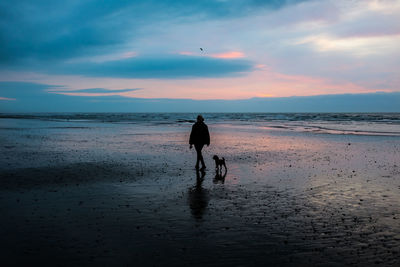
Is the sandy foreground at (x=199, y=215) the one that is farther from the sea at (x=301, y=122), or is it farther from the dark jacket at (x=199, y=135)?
the sea at (x=301, y=122)

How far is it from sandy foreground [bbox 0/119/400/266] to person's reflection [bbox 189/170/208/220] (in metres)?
0.03

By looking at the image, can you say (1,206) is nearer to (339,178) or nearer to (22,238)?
(22,238)

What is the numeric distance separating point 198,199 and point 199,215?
161 cm

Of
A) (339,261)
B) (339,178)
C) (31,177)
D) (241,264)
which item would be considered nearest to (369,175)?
(339,178)

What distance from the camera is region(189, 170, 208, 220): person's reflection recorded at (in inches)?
352

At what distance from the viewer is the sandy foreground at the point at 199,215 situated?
251 inches

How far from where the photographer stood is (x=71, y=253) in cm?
634

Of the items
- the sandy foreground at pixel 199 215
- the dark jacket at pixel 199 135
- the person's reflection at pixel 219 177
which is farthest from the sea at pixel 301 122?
the sandy foreground at pixel 199 215

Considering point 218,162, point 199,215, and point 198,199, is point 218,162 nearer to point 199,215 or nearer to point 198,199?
point 198,199

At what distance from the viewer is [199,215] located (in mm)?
8680

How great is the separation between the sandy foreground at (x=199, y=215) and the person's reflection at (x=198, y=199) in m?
0.03

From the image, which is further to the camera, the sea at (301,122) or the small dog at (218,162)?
the sea at (301,122)

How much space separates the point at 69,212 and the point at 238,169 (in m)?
8.79

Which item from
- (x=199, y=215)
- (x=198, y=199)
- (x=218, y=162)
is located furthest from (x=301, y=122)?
(x=199, y=215)
